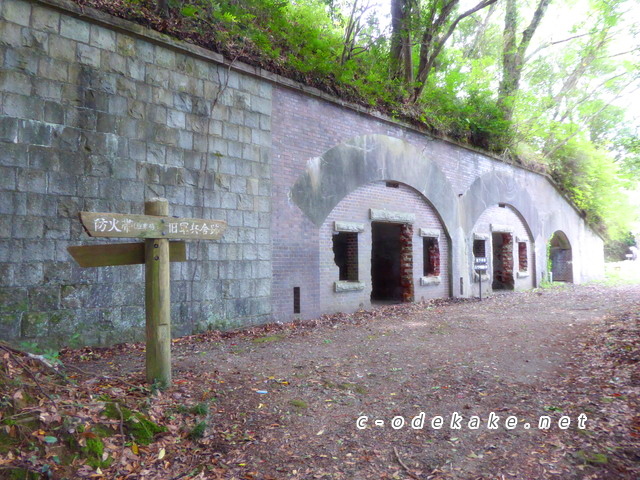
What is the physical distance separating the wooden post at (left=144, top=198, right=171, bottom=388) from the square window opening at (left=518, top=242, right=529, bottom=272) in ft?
49.4

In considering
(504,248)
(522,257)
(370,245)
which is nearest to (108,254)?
(370,245)

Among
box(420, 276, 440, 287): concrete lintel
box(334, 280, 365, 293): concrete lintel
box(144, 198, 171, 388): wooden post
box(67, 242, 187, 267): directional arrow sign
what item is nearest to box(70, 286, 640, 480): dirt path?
box(144, 198, 171, 388): wooden post

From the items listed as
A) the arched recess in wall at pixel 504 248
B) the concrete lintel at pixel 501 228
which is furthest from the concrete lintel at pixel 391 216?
the concrete lintel at pixel 501 228

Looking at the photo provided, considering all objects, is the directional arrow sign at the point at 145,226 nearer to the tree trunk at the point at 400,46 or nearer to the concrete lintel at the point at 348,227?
the concrete lintel at the point at 348,227

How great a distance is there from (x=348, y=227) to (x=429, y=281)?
3.49m

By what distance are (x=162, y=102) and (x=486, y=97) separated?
1126 cm

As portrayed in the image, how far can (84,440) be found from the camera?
9.98 feet

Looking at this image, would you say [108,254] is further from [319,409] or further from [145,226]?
[319,409]

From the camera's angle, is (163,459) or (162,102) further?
(162,102)

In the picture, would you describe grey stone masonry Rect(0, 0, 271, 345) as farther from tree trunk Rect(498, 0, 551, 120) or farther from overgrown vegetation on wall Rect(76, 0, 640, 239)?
tree trunk Rect(498, 0, 551, 120)

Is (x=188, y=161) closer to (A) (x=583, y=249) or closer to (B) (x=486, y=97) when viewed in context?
(B) (x=486, y=97)

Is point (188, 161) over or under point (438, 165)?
under

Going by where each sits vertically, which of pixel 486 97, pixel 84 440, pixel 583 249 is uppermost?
pixel 486 97

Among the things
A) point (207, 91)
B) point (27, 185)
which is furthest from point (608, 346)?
point (27, 185)
